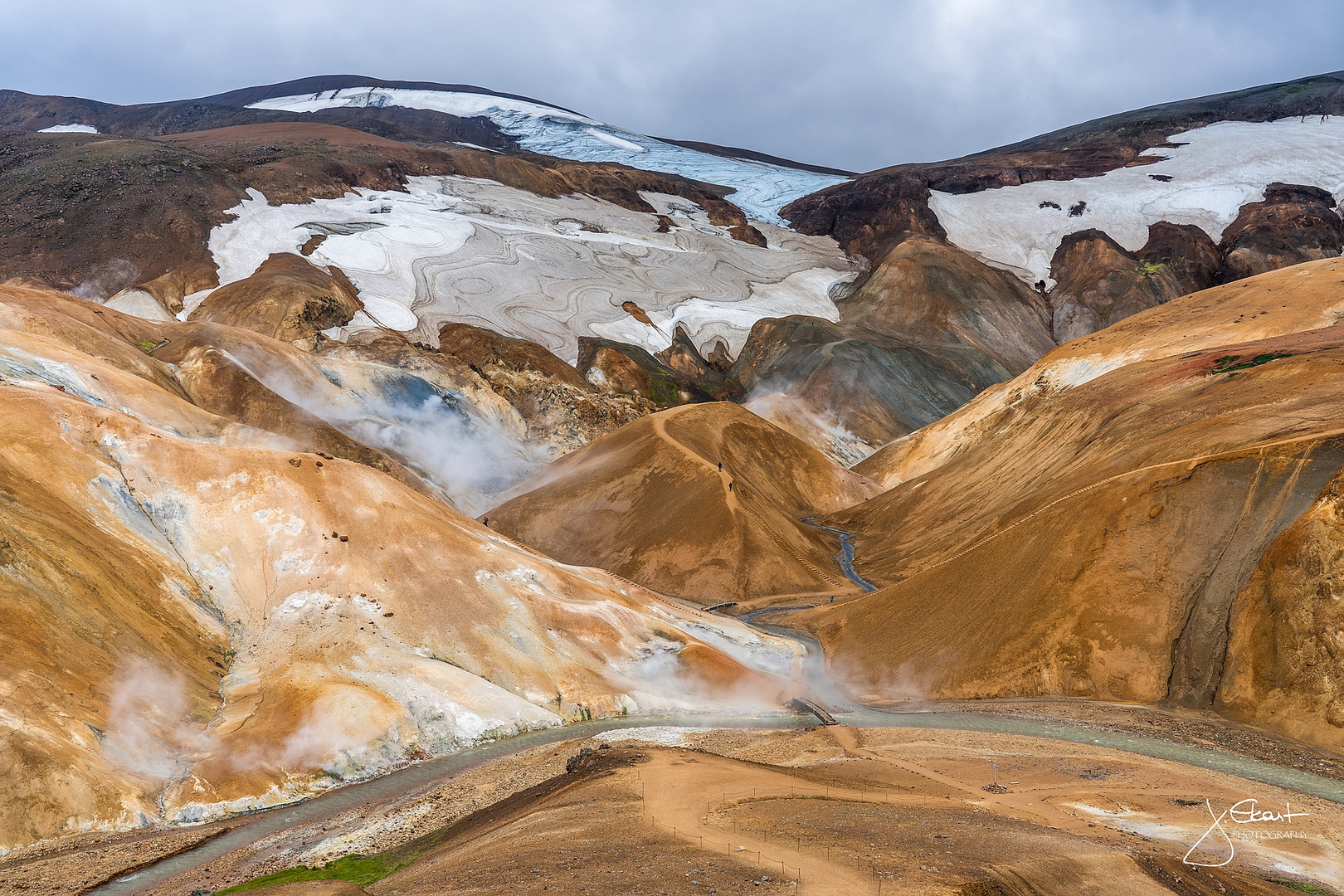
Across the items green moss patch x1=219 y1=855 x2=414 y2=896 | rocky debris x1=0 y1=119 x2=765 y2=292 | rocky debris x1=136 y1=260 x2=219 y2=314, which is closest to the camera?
green moss patch x1=219 y1=855 x2=414 y2=896

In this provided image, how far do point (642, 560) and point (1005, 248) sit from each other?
3476 inches

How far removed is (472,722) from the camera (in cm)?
2944

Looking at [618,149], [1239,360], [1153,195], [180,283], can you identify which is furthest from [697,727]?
[618,149]

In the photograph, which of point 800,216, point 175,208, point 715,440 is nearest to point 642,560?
point 715,440

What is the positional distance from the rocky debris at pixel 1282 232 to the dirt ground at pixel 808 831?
358ft

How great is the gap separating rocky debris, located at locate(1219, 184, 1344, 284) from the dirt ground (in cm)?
10911

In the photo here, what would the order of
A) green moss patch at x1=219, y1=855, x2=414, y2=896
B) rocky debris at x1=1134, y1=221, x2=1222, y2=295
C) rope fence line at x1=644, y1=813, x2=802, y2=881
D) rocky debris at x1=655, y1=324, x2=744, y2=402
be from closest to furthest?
1. rope fence line at x1=644, y1=813, x2=802, y2=881
2. green moss patch at x1=219, y1=855, x2=414, y2=896
3. rocky debris at x1=655, y1=324, x2=744, y2=402
4. rocky debris at x1=1134, y1=221, x2=1222, y2=295

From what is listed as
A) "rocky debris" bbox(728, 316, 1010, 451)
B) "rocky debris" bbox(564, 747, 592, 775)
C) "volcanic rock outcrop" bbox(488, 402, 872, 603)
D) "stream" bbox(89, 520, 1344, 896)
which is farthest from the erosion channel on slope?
"rocky debris" bbox(728, 316, 1010, 451)

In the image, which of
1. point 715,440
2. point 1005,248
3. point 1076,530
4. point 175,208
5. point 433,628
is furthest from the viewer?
point 1005,248

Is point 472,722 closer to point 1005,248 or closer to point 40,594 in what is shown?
point 40,594

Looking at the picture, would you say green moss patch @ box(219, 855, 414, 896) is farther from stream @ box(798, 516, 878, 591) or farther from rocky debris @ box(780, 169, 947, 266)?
rocky debris @ box(780, 169, 947, 266)
